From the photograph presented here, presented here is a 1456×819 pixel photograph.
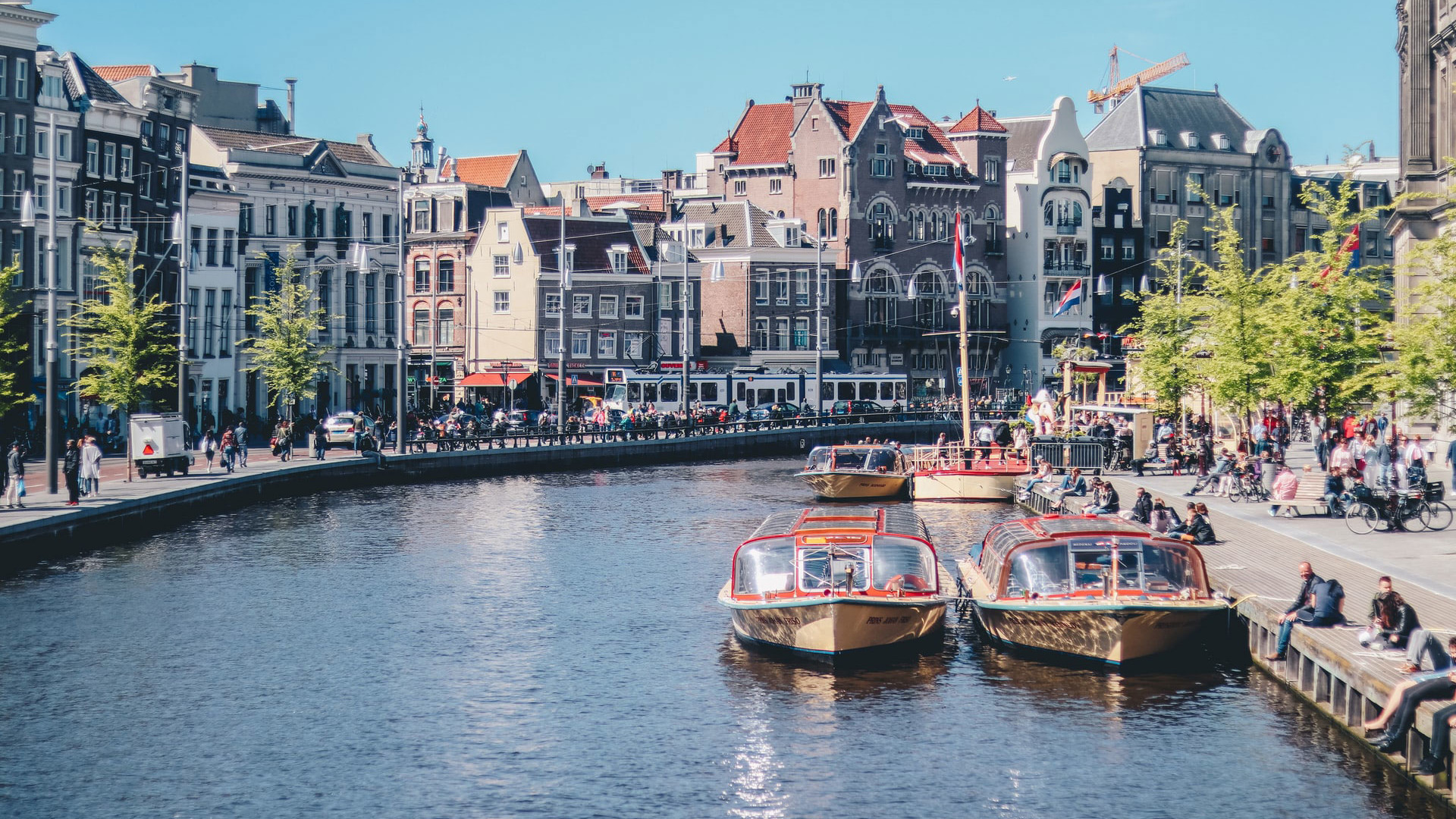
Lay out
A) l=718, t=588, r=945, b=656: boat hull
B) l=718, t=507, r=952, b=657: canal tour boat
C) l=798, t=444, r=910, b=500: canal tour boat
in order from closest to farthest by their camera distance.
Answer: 1. l=718, t=588, r=945, b=656: boat hull
2. l=718, t=507, r=952, b=657: canal tour boat
3. l=798, t=444, r=910, b=500: canal tour boat

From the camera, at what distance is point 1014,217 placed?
14888 cm

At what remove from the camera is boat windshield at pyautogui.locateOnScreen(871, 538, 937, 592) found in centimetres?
3412

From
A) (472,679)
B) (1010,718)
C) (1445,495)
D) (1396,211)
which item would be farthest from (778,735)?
(1396,211)

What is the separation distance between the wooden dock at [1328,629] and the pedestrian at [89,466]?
107ft

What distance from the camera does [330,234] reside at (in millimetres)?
107750

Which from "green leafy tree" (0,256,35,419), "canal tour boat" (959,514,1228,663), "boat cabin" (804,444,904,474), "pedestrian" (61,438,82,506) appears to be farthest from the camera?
"boat cabin" (804,444,904,474)

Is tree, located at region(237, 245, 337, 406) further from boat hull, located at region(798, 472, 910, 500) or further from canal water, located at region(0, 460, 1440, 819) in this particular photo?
canal water, located at region(0, 460, 1440, 819)

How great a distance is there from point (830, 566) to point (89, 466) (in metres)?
28.2

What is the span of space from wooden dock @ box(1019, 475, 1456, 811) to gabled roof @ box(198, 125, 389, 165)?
74.9 metres

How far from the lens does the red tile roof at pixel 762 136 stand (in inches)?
5463

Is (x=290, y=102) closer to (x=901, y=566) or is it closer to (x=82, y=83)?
(x=82, y=83)

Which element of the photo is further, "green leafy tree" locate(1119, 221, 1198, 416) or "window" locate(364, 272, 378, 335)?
"window" locate(364, 272, 378, 335)

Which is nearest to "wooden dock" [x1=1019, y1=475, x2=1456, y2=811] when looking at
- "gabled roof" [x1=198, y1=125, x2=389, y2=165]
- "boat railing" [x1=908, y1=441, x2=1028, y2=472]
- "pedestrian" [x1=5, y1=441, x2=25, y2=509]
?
"boat railing" [x1=908, y1=441, x2=1028, y2=472]

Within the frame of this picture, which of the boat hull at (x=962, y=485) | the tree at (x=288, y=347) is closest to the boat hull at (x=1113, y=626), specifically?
the boat hull at (x=962, y=485)
